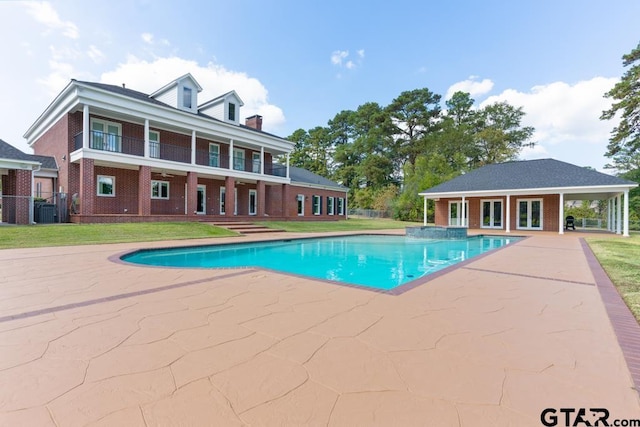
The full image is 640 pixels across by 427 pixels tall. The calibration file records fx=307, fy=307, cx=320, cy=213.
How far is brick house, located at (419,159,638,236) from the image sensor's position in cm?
1764

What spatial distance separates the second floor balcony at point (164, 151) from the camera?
1506cm

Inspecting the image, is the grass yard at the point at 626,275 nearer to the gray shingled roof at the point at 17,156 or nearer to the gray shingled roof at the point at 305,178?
the gray shingled roof at the point at 305,178

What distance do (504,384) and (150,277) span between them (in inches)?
207

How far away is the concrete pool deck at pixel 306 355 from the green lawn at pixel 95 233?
21.9 ft

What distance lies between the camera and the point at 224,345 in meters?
2.63

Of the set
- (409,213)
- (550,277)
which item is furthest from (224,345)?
(409,213)

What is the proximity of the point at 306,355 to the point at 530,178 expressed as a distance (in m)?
22.3

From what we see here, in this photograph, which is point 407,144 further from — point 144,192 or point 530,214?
point 144,192

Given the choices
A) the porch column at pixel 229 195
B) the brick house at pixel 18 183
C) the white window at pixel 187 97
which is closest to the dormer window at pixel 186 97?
the white window at pixel 187 97

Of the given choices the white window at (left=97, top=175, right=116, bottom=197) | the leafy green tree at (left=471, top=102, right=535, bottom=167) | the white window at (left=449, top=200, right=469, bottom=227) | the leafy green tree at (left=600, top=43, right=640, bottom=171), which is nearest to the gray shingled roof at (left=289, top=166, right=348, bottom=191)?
the white window at (left=449, top=200, right=469, bottom=227)

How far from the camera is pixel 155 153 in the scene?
56.0 feet

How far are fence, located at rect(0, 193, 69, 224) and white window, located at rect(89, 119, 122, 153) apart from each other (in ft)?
9.31

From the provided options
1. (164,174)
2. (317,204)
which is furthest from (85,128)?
(317,204)

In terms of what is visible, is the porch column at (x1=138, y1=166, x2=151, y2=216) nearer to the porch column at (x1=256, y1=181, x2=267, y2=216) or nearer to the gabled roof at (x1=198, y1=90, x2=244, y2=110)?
the porch column at (x1=256, y1=181, x2=267, y2=216)
